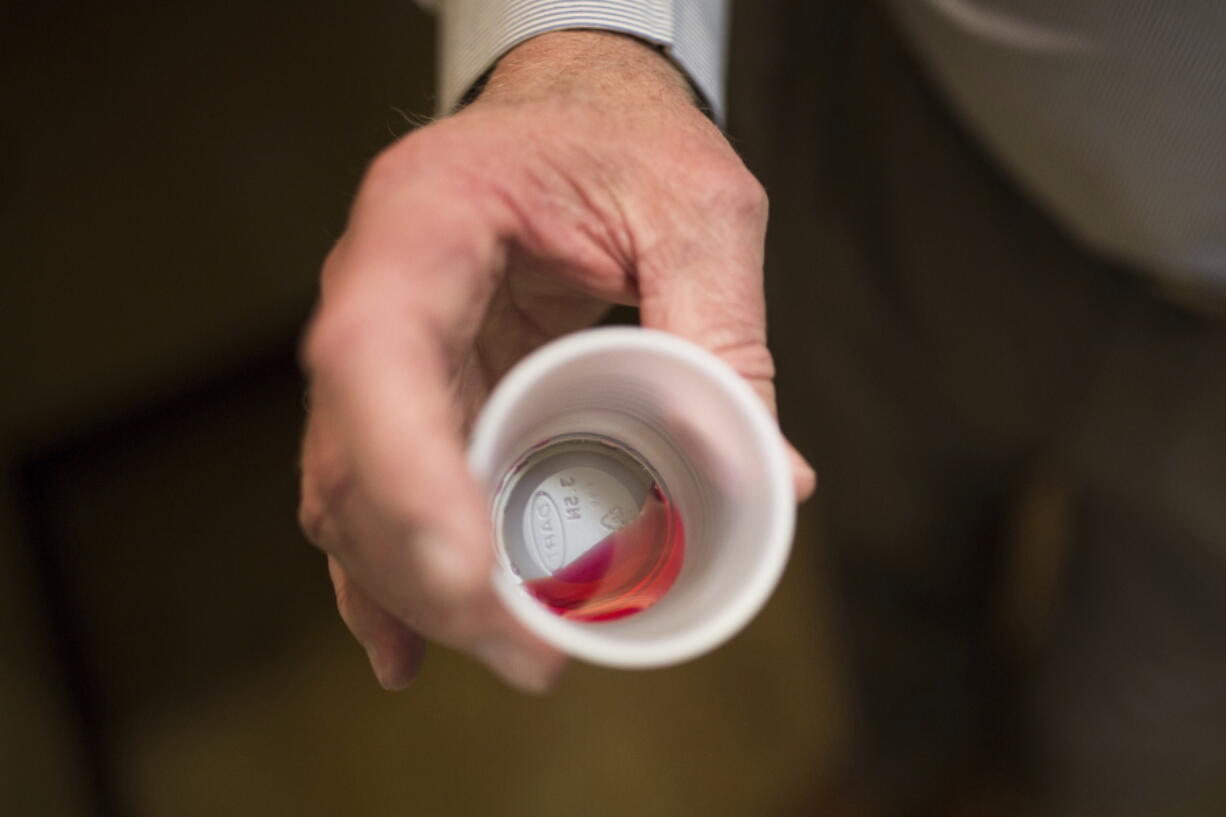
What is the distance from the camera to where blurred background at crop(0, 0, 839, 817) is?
1172mm

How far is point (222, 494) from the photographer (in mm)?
1308

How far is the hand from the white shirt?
4 centimetres

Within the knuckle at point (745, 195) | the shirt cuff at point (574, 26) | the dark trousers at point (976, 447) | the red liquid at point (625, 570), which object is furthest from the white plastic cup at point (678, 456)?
the dark trousers at point (976, 447)

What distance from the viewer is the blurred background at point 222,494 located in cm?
117

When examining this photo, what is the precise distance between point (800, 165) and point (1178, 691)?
82 cm

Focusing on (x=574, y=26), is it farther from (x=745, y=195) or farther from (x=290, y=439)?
(x=290, y=439)

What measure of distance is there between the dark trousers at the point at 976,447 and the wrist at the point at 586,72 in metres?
0.49

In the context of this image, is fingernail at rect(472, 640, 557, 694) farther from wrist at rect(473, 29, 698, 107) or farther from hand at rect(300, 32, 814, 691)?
wrist at rect(473, 29, 698, 107)

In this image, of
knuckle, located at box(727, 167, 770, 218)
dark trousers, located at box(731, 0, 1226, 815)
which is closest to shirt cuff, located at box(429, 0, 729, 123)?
knuckle, located at box(727, 167, 770, 218)

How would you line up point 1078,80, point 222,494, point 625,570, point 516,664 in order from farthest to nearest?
point 222,494, point 1078,80, point 625,570, point 516,664

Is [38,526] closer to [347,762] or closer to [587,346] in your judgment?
[347,762]

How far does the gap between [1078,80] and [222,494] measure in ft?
3.69

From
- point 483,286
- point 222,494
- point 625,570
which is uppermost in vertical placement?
point 483,286

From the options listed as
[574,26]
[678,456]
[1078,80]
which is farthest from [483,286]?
[1078,80]
